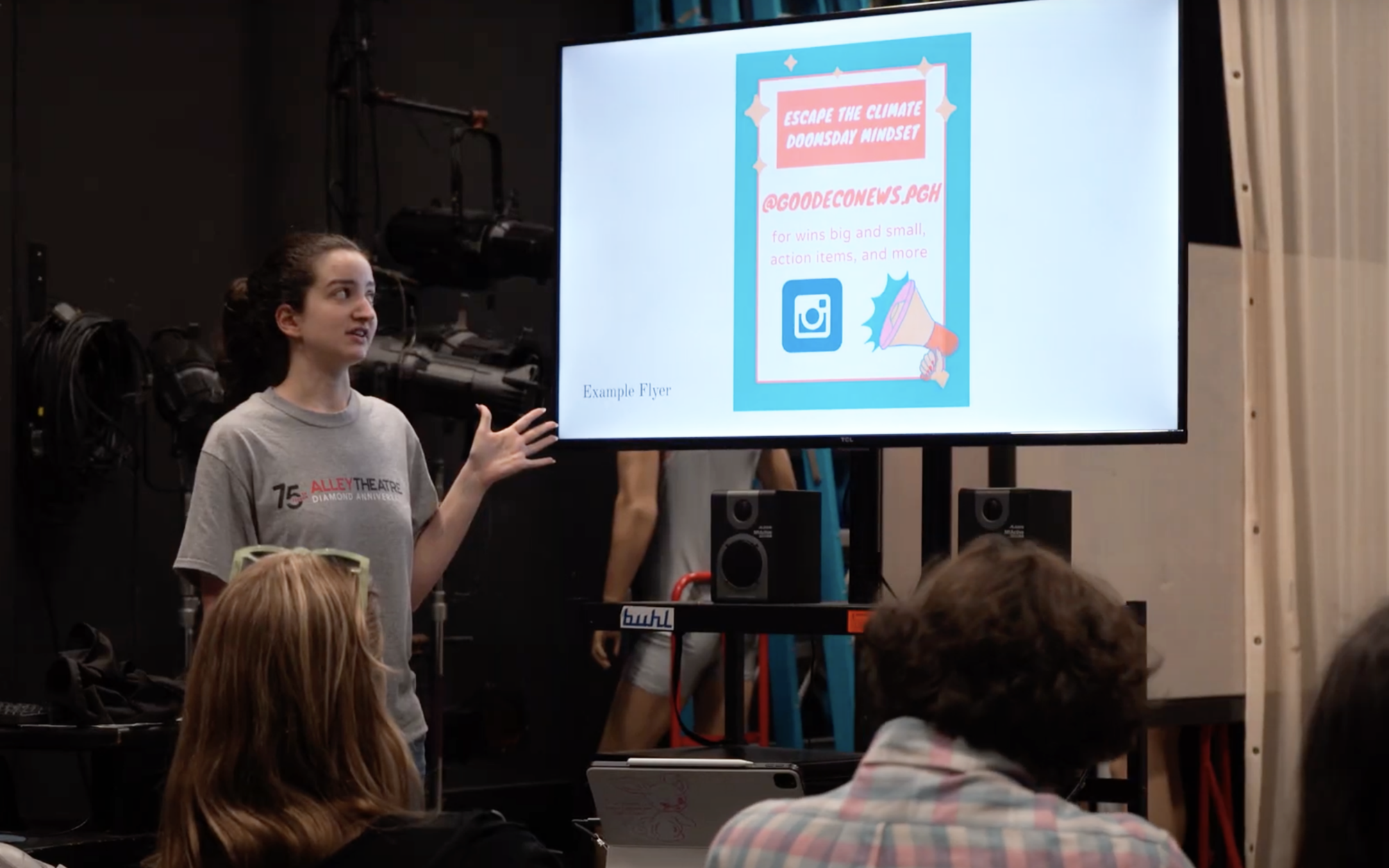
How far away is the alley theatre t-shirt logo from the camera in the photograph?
2.61m

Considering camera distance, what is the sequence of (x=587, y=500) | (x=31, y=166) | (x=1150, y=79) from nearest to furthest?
1. (x=1150, y=79)
2. (x=31, y=166)
3. (x=587, y=500)

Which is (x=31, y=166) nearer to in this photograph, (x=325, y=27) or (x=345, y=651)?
(x=325, y=27)

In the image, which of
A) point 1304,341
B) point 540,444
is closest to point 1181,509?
point 1304,341

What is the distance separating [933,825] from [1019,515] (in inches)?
52.7

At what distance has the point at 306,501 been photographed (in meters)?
2.61

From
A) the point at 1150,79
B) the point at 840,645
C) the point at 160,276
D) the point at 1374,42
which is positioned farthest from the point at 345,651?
the point at 160,276

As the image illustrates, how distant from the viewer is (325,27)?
4750mm

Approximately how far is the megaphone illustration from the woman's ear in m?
1.02

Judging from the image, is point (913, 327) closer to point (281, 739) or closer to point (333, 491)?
point (333, 491)

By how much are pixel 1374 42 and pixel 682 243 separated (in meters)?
1.51

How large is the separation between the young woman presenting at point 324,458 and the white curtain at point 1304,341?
1.47 metres
